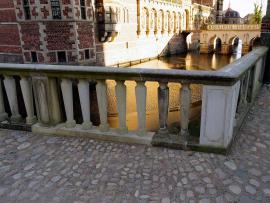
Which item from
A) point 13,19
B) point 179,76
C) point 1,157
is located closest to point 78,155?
point 1,157

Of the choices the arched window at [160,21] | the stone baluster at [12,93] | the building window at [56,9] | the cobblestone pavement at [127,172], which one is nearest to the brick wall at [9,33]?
the building window at [56,9]

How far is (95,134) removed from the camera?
394 centimetres

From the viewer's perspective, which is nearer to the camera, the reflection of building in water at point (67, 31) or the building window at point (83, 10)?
the reflection of building in water at point (67, 31)

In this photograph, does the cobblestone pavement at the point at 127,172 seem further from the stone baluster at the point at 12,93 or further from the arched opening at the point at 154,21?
the arched opening at the point at 154,21

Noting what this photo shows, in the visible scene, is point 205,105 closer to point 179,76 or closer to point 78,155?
point 179,76

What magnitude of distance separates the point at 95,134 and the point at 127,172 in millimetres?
1074

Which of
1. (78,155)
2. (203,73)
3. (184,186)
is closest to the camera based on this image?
(184,186)

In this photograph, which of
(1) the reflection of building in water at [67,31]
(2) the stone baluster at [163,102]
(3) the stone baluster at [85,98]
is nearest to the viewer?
(2) the stone baluster at [163,102]

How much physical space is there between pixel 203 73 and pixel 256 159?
130cm

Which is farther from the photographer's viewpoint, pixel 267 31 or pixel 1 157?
pixel 267 31

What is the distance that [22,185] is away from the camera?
2914 millimetres

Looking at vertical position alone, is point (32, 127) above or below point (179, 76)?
below

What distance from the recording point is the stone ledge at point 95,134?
12.3 ft

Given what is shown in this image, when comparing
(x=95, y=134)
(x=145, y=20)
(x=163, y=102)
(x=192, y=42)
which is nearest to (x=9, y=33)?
(x=145, y=20)
